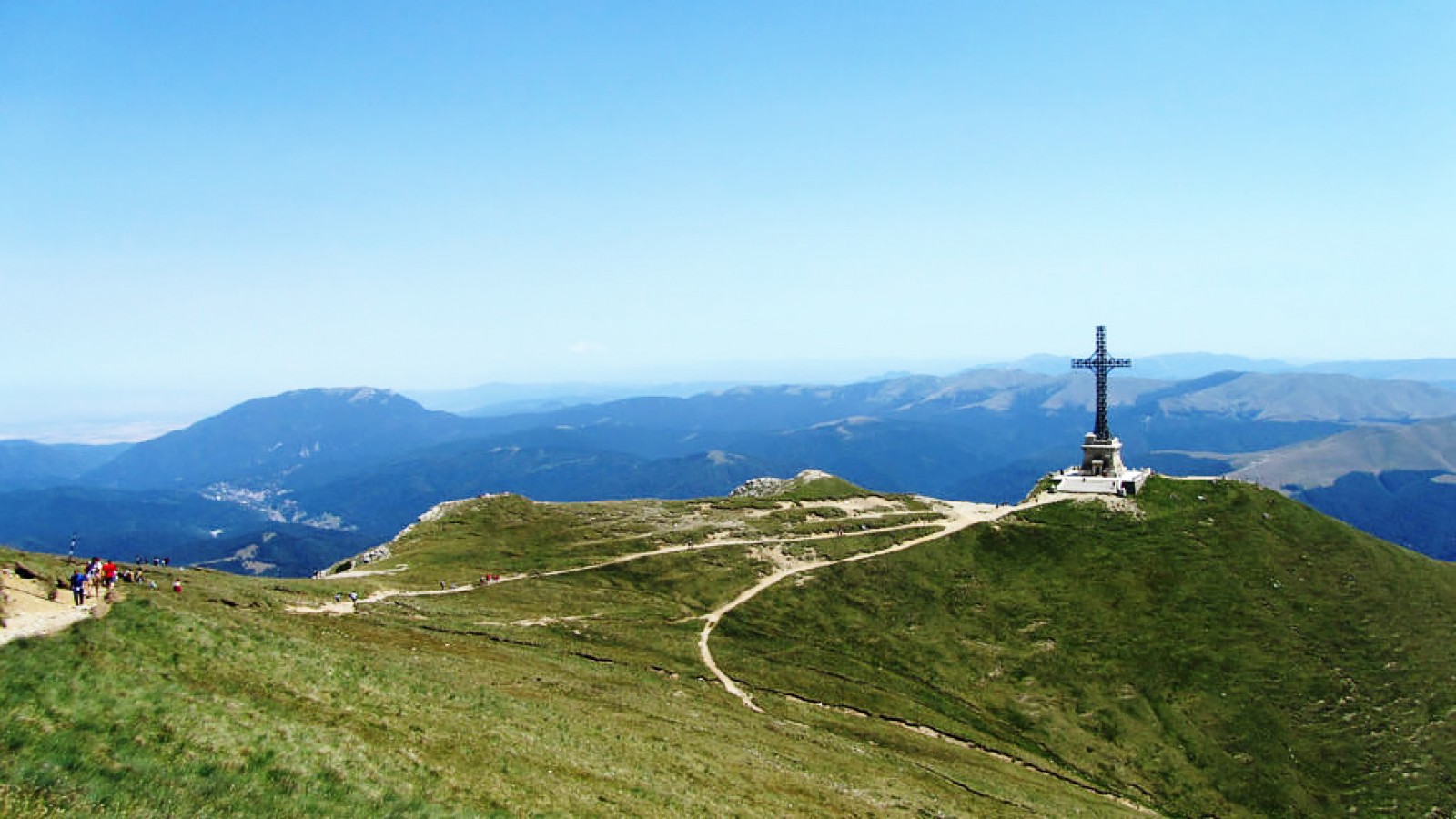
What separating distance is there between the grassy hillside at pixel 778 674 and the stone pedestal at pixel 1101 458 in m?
17.3

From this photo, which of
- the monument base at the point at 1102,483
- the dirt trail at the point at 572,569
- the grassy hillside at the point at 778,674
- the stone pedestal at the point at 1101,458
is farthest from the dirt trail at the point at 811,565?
the stone pedestal at the point at 1101,458

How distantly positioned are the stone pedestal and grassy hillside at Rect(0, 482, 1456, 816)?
17.3 metres

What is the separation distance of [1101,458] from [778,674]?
95559mm

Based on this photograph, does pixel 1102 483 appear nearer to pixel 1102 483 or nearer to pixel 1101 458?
pixel 1102 483

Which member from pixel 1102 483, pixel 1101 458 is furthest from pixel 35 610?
pixel 1101 458

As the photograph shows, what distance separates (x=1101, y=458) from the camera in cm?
13900

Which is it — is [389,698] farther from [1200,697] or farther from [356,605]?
[1200,697]

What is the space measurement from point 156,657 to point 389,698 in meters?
10.2

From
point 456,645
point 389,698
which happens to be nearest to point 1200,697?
point 456,645

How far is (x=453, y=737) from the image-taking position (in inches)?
1337

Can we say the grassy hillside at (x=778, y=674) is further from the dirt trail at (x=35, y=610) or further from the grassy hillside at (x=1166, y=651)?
the dirt trail at (x=35, y=610)

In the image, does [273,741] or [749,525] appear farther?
[749,525]

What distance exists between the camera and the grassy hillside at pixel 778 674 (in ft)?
86.9

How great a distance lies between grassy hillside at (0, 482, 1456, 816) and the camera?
26.5 m
